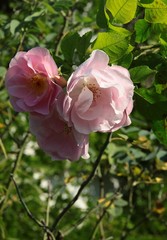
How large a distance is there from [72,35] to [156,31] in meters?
0.18

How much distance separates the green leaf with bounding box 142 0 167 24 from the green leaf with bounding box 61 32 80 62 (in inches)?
5.8

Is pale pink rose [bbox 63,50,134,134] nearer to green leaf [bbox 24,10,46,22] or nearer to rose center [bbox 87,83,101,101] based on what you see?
rose center [bbox 87,83,101,101]

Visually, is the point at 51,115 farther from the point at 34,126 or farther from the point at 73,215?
the point at 73,215

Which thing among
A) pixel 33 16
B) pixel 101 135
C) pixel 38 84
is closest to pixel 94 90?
pixel 38 84

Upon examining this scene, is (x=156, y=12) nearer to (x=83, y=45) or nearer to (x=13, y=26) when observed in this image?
(x=83, y=45)

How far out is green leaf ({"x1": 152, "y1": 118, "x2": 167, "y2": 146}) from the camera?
1.24 m

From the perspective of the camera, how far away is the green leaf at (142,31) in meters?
1.20

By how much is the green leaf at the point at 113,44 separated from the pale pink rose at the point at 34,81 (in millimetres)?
99

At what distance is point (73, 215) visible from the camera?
3848 millimetres

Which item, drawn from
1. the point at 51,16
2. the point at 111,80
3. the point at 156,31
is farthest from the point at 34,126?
the point at 51,16

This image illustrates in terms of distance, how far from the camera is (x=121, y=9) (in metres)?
1.14

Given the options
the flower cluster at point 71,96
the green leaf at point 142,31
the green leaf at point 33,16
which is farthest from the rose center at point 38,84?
the green leaf at point 33,16

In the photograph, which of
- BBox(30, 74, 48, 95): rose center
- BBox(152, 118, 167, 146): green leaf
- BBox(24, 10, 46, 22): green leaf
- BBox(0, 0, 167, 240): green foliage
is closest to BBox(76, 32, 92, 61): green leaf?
BBox(0, 0, 167, 240): green foliage

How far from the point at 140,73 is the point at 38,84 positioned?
20 cm
